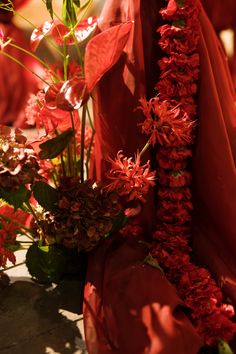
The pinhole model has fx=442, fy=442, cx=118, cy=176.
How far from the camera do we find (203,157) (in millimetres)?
1056

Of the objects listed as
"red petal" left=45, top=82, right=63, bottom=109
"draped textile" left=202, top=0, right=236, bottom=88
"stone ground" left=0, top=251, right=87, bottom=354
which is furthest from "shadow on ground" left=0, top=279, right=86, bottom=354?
"draped textile" left=202, top=0, right=236, bottom=88

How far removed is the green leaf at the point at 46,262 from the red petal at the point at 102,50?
1.27ft

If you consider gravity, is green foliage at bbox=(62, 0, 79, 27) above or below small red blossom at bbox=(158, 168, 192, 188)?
above

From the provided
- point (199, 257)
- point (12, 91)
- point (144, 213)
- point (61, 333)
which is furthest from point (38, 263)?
point (12, 91)

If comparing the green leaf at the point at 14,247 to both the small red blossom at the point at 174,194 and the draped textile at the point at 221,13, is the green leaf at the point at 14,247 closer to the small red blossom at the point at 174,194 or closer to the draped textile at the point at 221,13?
the small red blossom at the point at 174,194

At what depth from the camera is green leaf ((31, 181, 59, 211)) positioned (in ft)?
3.10

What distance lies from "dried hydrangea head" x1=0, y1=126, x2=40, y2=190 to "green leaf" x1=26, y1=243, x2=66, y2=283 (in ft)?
0.72

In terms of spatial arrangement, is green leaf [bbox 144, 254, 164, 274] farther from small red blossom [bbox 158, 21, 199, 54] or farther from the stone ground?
small red blossom [bbox 158, 21, 199, 54]

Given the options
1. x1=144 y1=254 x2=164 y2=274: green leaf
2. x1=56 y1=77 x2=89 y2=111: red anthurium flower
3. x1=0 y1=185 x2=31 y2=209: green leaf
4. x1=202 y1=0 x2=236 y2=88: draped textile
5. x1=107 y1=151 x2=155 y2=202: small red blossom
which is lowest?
x1=144 y1=254 x2=164 y2=274: green leaf

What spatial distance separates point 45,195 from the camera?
95cm

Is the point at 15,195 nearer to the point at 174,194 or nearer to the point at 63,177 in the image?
the point at 63,177

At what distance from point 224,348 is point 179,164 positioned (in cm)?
41

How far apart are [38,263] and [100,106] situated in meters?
0.40

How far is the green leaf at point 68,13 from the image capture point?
0.89 metres
